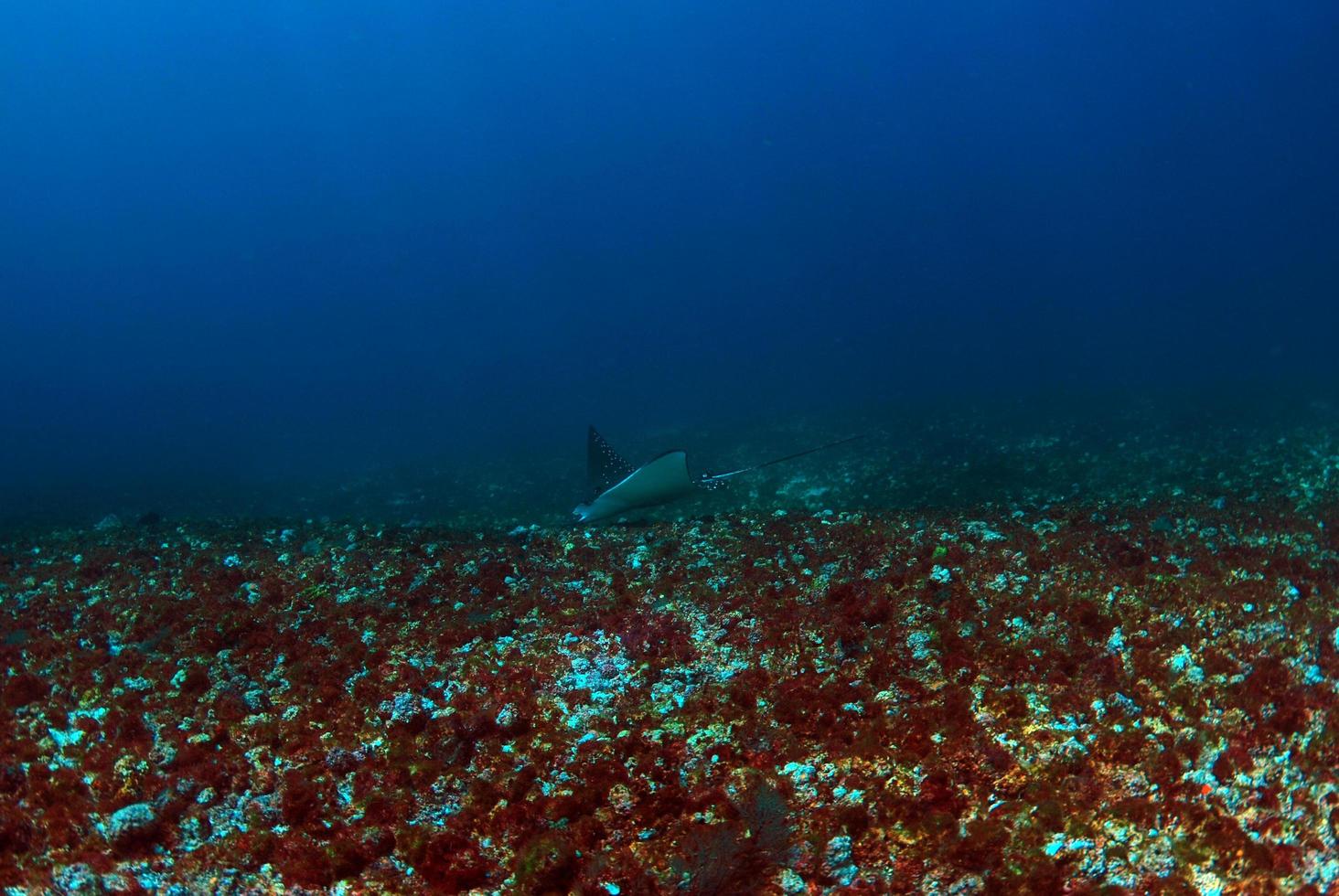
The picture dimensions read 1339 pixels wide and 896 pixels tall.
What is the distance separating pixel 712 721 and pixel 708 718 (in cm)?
5

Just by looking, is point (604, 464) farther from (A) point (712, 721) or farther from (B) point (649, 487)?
(A) point (712, 721)

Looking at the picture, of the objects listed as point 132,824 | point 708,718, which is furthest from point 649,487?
point 132,824

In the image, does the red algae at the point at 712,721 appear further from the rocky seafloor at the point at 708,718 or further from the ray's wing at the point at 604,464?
the ray's wing at the point at 604,464

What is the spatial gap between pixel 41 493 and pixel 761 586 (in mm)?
27986

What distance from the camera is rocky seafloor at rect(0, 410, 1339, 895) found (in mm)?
3102

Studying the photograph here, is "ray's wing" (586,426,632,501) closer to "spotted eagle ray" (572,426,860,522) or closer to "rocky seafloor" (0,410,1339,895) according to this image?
"spotted eagle ray" (572,426,860,522)

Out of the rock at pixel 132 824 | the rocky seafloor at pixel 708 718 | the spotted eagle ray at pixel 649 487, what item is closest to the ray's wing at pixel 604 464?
the spotted eagle ray at pixel 649 487

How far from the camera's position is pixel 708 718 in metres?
4.13

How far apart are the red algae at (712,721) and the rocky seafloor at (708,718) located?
20 millimetres

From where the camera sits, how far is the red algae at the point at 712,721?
310 cm

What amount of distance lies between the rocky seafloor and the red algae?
0.02 m

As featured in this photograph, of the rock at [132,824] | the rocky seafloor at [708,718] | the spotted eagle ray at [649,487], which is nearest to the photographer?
the rocky seafloor at [708,718]

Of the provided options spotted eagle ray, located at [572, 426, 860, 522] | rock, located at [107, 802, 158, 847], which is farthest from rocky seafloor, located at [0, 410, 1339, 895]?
spotted eagle ray, located at [572, 426, 860, 522]

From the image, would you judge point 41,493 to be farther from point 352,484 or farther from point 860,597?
point 860,597
